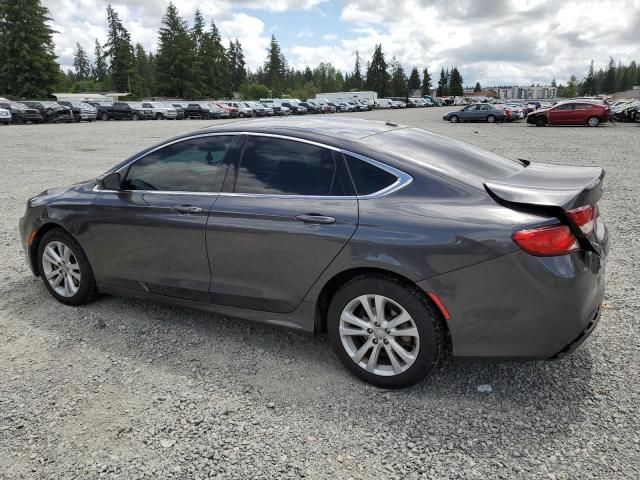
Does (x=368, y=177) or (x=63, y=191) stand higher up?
(x=368, y=177)

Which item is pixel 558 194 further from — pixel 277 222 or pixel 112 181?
pixel 112 181

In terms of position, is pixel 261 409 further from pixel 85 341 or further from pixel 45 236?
pixel 45 236

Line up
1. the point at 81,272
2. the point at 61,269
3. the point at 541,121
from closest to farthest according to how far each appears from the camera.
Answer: the point at 81,272
the point at 61,269
the point at 541,121

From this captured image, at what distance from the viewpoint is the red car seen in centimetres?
2808

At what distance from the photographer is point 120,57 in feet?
306

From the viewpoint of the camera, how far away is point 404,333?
3117 mm

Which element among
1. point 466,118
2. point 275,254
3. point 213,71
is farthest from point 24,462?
point 213,71

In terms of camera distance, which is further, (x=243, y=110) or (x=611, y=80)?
(x=611, y=80)

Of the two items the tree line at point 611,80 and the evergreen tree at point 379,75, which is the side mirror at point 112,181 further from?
the tree line at point 611,80

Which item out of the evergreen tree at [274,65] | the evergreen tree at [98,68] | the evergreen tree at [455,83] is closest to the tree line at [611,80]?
the evergreen tree at [455,83]

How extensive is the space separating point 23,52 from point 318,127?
7540 centimetres

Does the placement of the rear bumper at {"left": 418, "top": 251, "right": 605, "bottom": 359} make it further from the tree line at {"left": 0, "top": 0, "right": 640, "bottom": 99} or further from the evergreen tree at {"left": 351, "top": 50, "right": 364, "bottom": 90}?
the evergreen tree at {"left": 351, "top": 50, "right": 364, "bottom": 90}

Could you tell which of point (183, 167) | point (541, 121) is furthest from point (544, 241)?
point (541, 121)

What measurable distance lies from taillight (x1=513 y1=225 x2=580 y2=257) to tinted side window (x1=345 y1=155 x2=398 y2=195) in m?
0.85
